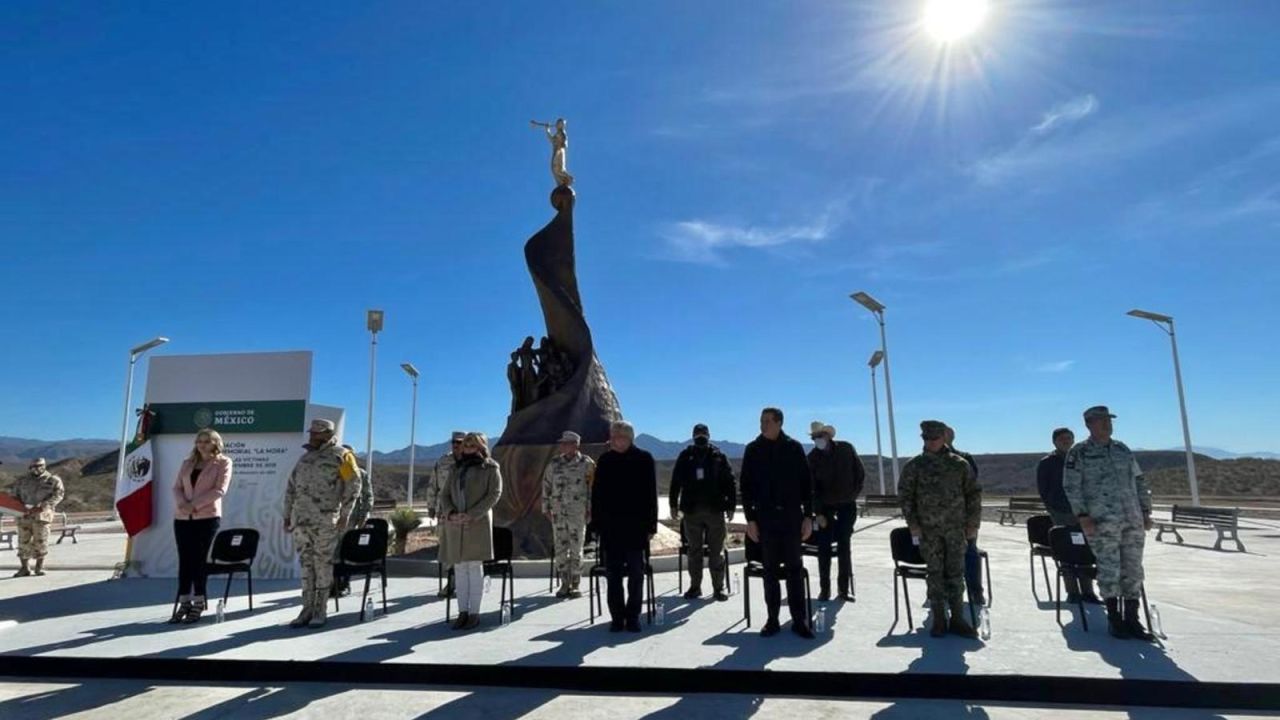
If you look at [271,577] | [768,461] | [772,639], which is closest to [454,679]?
[772,639]

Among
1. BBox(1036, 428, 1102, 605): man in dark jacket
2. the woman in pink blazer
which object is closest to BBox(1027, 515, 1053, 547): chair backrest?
BBox(1036, 428, 1102, 605): man in dark jacket

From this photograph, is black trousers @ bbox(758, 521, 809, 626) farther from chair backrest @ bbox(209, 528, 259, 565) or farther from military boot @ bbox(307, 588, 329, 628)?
chair backrest @ bbox(209, 528, 259, 565)

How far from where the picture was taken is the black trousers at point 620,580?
5.55m

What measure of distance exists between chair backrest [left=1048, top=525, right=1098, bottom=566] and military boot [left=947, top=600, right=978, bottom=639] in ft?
3.99

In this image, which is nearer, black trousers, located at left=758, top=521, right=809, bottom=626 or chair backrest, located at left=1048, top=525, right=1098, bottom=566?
black trousers, located at left=758, top=521, right=809, bottom=626

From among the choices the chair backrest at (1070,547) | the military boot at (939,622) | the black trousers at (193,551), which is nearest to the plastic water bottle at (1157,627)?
the chair backrest at (1070,547)

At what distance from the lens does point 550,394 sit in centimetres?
1152

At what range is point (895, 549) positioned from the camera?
5.66 m

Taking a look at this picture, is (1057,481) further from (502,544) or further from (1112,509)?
(502,544)

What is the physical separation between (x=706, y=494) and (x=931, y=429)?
2304 millimetres

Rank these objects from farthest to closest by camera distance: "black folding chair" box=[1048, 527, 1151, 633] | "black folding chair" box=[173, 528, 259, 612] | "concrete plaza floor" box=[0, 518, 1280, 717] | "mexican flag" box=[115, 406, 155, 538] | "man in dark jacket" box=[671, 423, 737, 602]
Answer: "mexican flag" box=[115, 406, 155, 538] → "man in dark jacket" box=[671, 423, 737, 602] → "black folding chair" box=[173, 528, 259, 612] → "black folding chair" box=[1048, 527, 1151, 633] → "concrete plaza floor" box=[0, 518, 1280, 717]

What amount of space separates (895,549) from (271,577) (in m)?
7.83

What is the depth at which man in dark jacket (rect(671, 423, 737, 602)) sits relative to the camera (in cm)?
669

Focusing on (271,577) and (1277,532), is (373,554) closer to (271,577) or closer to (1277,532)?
(271,577)
